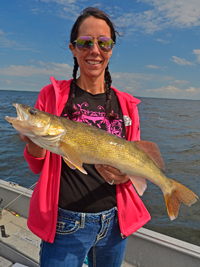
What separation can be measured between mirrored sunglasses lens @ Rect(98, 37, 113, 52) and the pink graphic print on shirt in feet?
2.09

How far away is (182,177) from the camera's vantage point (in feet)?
41.1

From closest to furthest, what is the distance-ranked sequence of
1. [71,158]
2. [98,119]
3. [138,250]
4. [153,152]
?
1. [71,158]
2. [98,119]
3. [153,152]
4. [138,250]

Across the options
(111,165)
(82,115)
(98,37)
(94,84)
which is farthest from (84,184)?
(98,37)

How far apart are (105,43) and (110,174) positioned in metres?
1.42

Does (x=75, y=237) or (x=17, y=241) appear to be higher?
(x=75, y=237)

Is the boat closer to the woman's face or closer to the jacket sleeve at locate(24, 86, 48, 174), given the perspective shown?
the jacket sleeve at locate(24, 86, 48, 174)

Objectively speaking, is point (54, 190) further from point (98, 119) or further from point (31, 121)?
point (98, 119)

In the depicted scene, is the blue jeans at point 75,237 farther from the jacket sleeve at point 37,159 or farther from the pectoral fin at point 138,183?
the jacket sleeve at point 37,159

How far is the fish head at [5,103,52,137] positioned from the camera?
2119 mm

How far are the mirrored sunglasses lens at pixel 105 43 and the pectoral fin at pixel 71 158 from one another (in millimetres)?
1149

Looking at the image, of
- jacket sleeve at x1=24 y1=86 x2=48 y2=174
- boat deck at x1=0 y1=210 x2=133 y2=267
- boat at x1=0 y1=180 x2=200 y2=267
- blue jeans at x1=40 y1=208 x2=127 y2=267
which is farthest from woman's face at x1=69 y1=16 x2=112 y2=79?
boat deck at x1=0 y1=210 x2=133 y2=267

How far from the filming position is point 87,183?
2205 mm

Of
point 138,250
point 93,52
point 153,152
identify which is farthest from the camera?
point 138,250

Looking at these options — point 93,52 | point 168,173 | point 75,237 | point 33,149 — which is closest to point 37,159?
point 33,149
